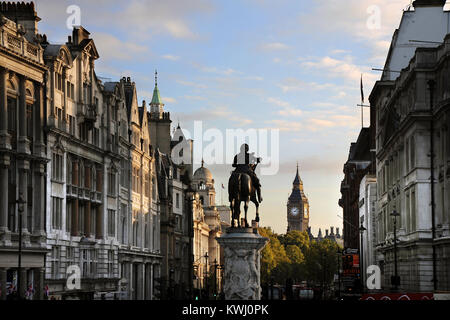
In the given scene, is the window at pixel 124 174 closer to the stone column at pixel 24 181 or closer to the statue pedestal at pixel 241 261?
the stone column at pixel 24 181

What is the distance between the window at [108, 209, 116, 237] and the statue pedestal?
149 feet

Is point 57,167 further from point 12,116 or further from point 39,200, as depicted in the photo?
point 12,116

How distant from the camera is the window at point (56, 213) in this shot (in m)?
66.8

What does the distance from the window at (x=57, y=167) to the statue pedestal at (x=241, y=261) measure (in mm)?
31762

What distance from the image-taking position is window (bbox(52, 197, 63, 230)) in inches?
2628

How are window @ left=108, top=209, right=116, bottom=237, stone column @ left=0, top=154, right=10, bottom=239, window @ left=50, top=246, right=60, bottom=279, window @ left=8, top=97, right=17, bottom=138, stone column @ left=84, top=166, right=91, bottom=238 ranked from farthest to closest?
window @ left=108, top=209, right=116, bottom=237, stone column @ left=84, top=166, right=91, bottom=238, window @ left=50, top=246, right=60, bottom=279, window @ left=8, top=97, right=17, bottom=138, stone column @ left=0, top=154, right=10, bottom=239

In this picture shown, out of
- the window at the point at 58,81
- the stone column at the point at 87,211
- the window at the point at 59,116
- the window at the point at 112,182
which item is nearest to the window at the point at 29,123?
the window at the point at 59,116

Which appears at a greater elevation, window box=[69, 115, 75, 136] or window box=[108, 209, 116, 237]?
window box=[69, 115, 75, 136]

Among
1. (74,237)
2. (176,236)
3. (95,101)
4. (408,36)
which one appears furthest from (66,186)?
(176,236)

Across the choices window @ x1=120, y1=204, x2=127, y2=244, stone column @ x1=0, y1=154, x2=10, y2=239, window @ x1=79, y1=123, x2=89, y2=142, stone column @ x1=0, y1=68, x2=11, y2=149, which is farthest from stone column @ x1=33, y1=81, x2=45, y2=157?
window @ x1=120, y1=204, x2=127, y2=244

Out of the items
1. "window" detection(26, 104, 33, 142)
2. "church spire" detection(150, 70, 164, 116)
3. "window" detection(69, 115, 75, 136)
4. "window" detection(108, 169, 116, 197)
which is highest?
"church spire" detection(150, 70, 164, 116)

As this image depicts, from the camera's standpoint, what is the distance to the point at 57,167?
67.9m

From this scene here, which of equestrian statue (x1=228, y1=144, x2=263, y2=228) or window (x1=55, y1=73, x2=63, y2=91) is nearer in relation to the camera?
equestrian statue (x1=228, y1=144, x2=263, y2=228)

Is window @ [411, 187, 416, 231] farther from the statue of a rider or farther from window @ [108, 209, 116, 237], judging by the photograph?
the statue of a rider
